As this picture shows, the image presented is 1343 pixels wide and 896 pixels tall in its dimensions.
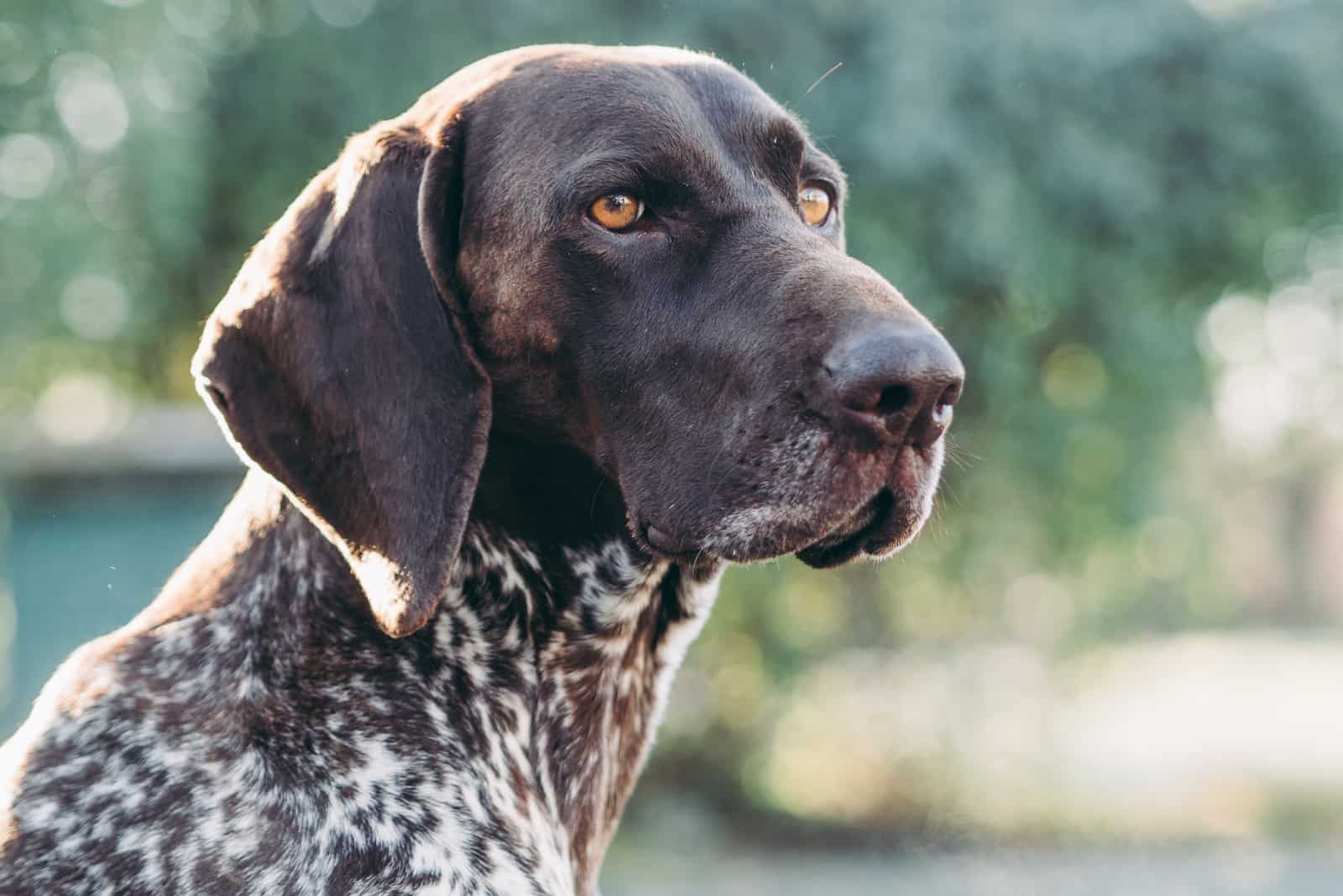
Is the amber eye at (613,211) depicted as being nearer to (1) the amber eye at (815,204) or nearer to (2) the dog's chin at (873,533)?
(1) the amber eye at (815,204)

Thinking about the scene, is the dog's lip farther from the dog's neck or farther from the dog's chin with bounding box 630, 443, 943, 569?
the dog's neck

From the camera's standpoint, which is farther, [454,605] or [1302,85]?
[1302,85]

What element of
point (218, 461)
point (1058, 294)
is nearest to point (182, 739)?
point (218, 461)

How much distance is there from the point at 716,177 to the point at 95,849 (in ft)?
5.07

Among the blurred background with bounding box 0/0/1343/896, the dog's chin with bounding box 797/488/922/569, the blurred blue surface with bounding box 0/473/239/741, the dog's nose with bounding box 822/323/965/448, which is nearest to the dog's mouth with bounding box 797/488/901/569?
the dog's chin with bounding box 797/488/922/569

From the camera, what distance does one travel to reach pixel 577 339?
2574 mm

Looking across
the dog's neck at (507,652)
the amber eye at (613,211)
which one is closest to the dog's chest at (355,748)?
the dog's neck at (507,652)

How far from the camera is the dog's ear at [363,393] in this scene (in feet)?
7.94

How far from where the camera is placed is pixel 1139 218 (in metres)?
8.25

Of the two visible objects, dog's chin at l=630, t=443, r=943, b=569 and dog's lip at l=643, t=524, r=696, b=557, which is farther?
dog's lip at l=643, t=524, r=696, b=557

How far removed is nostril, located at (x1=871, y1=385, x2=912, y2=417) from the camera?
2240mm

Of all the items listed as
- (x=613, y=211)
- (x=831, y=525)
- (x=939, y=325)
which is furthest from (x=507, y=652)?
(x=939, y=325)

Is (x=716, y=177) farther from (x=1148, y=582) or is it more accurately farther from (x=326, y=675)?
(x=1148, y=582)

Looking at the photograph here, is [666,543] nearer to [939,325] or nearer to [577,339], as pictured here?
[577,339]
